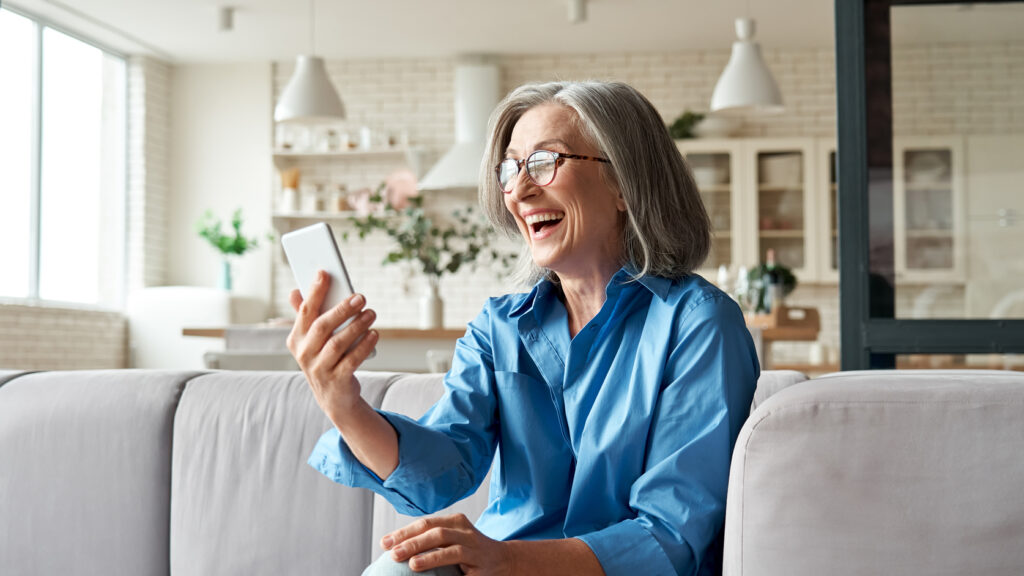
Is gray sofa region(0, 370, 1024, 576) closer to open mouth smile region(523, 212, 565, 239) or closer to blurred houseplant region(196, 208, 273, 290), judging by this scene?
open mouth smile region(523, 212, 565, 239)

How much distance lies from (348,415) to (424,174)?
6775 mm

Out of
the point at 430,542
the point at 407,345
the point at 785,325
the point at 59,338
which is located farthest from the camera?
the point at 59,338

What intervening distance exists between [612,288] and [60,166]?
22.4 ft

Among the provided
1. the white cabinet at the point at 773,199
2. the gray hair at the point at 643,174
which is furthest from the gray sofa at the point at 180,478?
the white cabinet at the point at 773,199

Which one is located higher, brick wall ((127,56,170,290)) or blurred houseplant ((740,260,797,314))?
brick wall ((127,56,170,290))

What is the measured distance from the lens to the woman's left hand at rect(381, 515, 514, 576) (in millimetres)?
1132

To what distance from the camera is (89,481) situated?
1872 millimetres

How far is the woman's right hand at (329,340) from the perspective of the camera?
1156mm

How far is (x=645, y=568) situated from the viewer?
Result: 3.88 ft

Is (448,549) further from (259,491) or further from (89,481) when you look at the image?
(89,481)

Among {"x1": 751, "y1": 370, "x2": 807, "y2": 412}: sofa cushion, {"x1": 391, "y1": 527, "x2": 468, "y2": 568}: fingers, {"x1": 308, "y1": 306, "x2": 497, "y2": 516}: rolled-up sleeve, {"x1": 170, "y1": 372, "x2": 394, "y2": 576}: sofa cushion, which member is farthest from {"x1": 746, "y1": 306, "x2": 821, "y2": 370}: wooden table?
{"x1": 391, "y1": 527, "x2": 468, "y2": 568}: fingers

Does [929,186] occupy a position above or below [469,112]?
below

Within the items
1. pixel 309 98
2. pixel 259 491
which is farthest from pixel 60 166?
pixel 259 491

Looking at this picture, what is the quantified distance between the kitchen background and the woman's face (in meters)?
6.06
